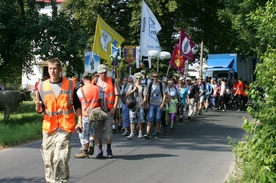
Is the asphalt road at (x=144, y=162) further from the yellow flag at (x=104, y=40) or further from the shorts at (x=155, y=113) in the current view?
the yellow flag at (x=104, y=40)

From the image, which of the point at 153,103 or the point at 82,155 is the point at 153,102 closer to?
the point at 153,103

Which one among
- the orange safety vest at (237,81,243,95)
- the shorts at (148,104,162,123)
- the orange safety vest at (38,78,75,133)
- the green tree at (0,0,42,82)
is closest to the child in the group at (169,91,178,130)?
the shorts at (148,104,162,123)

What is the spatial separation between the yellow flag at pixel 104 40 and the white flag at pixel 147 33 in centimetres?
243

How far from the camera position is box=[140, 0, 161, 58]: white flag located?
57.3 feet

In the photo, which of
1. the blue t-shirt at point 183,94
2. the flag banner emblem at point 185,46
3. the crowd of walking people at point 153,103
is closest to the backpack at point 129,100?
the crowd of walking people at point 153,103

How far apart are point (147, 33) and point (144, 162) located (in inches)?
345

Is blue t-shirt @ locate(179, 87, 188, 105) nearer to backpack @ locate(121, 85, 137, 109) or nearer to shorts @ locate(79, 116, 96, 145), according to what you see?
backpack @ locate(121, 85, 137, 109)

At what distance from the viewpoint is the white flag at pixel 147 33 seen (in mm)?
17453

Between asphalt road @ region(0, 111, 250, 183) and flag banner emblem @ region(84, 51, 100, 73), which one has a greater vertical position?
flag banner emblem @ region(84, 51, 100, 73)

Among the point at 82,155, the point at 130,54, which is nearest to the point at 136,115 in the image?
the point at 82,155

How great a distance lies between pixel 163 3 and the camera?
28266 millimetres

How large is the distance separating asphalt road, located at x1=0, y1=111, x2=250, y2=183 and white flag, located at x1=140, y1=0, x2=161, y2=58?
4.35m

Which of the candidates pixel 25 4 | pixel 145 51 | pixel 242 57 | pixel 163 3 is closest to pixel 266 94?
pixel 145 51

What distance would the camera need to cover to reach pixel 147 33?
699 inches
